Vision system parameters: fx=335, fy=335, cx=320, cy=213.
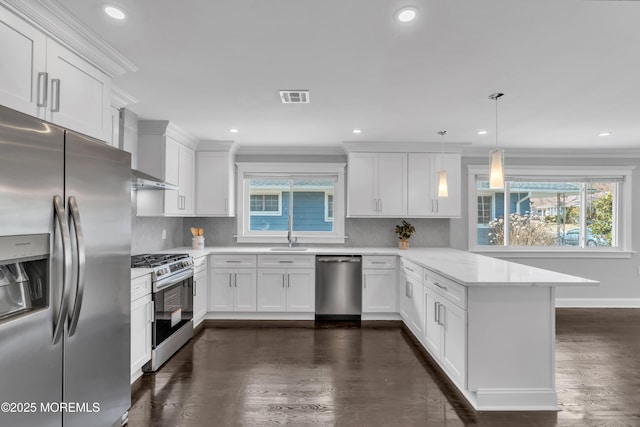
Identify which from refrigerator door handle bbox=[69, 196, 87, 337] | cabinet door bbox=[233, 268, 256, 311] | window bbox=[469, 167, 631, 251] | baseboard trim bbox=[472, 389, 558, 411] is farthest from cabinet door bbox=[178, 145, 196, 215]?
window bbox=[469, 167, 631, 251]

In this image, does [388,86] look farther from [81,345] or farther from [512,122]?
[81,345]

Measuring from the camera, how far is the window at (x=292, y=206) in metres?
5.16

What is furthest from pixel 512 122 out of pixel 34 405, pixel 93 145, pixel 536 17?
pixel 34 405

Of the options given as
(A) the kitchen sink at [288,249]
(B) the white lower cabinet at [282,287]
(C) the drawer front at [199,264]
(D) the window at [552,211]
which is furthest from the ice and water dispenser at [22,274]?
(D) the window at [552,211]

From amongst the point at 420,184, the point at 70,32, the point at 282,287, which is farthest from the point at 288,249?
the point at 70,32

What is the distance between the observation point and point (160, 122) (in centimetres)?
374

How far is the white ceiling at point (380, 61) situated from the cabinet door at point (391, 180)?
3.03 feet

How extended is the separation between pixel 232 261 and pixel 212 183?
3.87 feet

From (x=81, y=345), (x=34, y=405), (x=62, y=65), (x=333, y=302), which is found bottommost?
(x=333, y=302)

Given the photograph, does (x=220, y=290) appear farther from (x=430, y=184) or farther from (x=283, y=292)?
(x=430, y=184)

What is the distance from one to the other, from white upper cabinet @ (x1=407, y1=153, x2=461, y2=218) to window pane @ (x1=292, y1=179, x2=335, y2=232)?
123 cm

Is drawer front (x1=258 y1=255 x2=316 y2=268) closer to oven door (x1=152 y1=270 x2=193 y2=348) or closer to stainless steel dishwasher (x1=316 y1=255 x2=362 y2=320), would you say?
stainless steel dishwasher (x1=316 y1=255 x2=362 y2=320)

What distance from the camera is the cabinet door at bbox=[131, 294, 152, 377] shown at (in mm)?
2597

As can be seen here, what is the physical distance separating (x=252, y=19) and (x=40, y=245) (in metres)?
1.51
